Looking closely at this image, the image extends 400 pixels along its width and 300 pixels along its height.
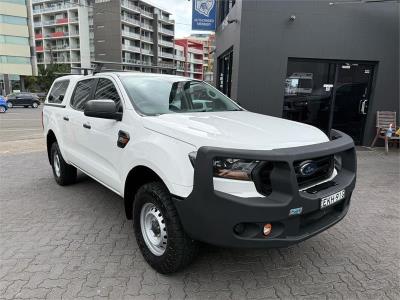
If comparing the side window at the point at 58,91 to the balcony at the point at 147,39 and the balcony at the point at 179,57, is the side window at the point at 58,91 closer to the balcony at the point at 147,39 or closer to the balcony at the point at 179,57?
the balcony at the point at 147,39

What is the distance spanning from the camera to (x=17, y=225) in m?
4.16

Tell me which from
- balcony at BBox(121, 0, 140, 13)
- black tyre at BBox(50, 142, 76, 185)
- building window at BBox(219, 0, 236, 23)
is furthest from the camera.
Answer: balcony at BBox(121, 0, 140, 13)

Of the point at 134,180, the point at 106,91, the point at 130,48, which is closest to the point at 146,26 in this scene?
the point at 130,48

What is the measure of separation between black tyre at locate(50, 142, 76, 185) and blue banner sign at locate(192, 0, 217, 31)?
8.42 meters

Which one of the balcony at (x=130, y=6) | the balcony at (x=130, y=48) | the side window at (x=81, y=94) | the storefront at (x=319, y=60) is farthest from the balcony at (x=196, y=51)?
the side window at (x=81, y=94)

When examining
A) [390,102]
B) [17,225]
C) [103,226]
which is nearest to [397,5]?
[390,102]

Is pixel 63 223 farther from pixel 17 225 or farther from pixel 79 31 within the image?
pixel 79 31

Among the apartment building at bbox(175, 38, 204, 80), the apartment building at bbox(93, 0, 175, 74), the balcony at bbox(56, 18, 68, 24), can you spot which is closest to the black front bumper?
the apartment building at bbox(93, 0, 175, 74)

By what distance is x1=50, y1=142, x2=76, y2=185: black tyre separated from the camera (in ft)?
18.0

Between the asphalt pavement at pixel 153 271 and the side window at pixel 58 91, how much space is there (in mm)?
1730

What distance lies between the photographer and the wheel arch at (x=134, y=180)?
321 cm

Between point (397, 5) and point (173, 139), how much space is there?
8.92m

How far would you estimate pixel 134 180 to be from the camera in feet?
11.2

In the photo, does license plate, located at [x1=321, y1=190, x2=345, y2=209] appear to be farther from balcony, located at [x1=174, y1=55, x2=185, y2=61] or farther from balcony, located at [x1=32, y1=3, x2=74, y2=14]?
balcony, located at [x1=174, y1=55, x2=185, y2=61]
